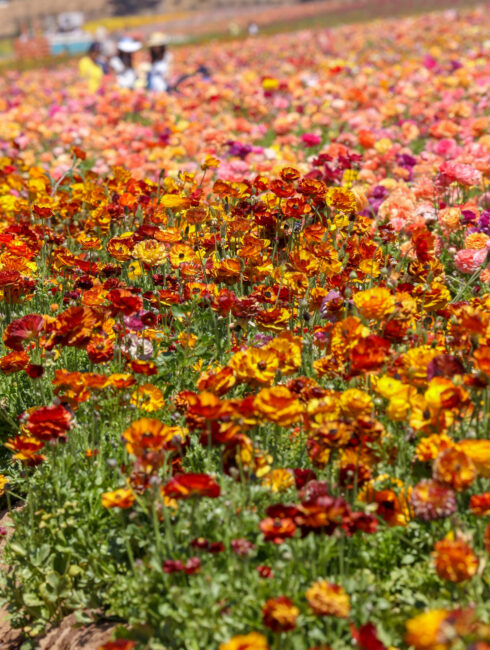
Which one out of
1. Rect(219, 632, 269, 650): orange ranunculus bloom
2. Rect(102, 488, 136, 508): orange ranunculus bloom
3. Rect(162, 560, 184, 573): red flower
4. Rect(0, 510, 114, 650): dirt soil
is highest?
Rect(102, 488, 136, 508): orange ranunculus bloom

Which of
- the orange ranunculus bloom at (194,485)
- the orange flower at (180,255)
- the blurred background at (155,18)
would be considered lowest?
the orange ranunculus bloom at (194,485)

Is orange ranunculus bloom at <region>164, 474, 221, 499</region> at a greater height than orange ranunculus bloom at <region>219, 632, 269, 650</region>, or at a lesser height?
greater

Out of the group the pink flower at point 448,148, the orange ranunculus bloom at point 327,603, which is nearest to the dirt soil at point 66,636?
the orange ranunculus bloom at point 327,603

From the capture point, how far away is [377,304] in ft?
8.29

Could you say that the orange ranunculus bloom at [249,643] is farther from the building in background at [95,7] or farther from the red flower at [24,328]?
the building in background at [95,7]

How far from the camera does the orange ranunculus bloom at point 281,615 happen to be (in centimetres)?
186

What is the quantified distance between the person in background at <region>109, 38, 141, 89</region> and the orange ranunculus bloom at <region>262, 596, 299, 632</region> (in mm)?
11786

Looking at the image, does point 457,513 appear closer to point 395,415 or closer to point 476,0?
point 395,415

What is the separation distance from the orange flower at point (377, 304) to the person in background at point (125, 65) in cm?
1097

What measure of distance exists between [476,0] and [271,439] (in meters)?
36.1

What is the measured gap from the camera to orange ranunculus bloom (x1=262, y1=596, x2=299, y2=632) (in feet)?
6.10

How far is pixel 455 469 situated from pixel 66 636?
1472 mm

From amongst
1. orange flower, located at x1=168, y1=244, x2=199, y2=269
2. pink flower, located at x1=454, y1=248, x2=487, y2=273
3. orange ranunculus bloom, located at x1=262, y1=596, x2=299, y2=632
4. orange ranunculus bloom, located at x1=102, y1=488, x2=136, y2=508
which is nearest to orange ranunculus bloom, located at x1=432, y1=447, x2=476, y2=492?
orange ranunculus bloom, located at x1=262, y1=596, x2=299, y2=632

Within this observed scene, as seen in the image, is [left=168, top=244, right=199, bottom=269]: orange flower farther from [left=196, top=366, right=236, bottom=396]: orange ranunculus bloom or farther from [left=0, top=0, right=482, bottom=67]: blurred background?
[left=0, top=0, right=482, bottom=67]: blurred background
